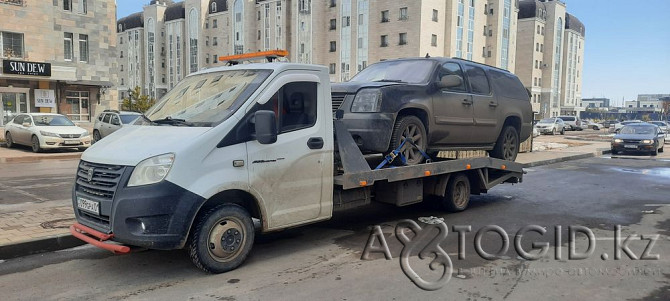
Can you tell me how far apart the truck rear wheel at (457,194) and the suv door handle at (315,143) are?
3.35 metres

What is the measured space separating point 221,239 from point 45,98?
2768 centimetres

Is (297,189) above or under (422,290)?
above

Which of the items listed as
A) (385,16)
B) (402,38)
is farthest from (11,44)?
(385,16)

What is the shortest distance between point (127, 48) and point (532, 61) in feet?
230

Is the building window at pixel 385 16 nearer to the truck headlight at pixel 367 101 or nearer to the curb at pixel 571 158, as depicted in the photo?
the curb at pixel 571 158

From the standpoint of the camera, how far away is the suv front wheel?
9.23 meters

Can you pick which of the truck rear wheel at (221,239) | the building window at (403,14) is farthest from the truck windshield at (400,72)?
the building window at (403,14)

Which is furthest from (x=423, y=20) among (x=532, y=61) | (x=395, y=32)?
(x=532, y=61)

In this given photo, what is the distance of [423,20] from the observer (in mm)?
51719

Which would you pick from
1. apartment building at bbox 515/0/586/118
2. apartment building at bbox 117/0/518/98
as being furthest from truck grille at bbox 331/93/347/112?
apartment building at bbox 515/0/586/118

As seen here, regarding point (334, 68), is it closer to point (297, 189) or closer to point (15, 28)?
point (15, 28)

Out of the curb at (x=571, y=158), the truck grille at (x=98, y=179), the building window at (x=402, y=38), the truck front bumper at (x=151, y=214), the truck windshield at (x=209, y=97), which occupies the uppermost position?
the building window at (x=402, y=38)

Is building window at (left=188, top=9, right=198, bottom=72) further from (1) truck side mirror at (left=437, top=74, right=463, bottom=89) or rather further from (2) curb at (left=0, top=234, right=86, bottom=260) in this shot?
(2) curb at (left=0, top=234, right=86, bottom=260)

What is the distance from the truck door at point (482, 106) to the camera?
8289 mm
